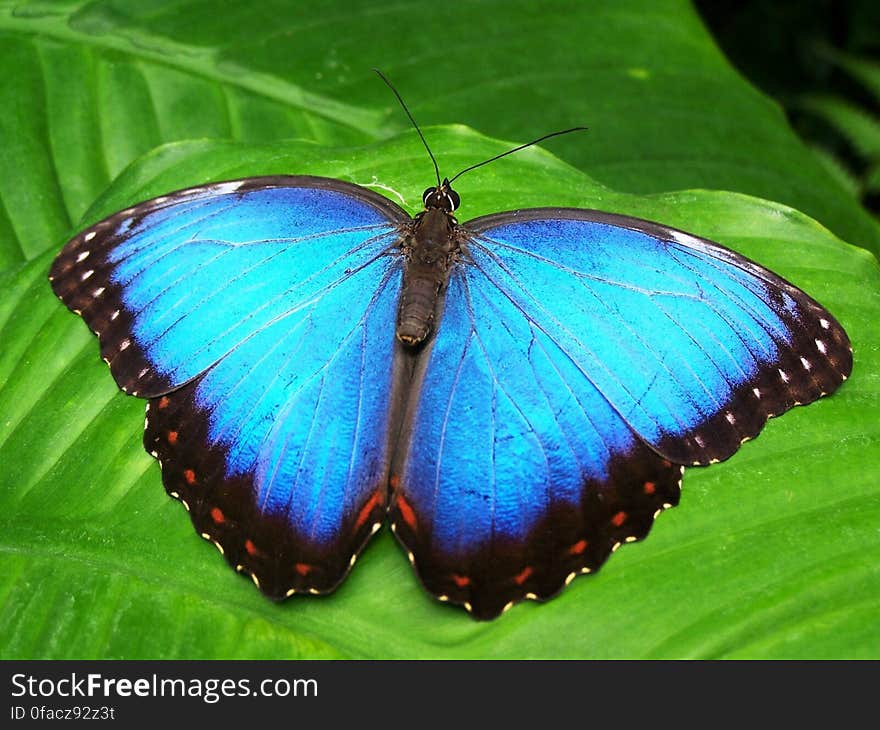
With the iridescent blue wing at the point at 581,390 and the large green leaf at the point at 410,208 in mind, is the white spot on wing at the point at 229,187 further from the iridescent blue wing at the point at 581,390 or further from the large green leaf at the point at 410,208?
the iridescent blue wing at the point at 581,390

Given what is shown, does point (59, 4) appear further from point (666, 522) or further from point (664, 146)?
point (666, 522)

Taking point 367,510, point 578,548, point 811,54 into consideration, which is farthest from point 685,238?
point 811,54

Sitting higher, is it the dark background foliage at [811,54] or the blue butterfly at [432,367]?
the blue butterfly at [432,367]

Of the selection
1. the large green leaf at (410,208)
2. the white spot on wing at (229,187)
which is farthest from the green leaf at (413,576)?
the white spot on wing at (229,187)

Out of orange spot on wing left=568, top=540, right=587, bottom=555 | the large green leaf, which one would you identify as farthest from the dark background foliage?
orange spot on wing left=568, top=540, right=587, bottom=555

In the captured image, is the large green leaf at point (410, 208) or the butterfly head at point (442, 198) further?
the butterfly head at point (442, 198)

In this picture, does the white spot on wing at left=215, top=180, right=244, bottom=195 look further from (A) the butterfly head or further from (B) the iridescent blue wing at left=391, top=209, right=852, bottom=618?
(B) the iridescent blue wing at left=391, top=209, right=852, bottom=618
